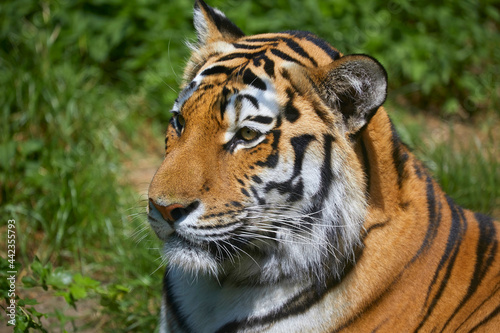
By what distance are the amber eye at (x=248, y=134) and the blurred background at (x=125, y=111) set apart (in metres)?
1.09

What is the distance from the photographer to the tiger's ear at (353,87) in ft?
6.57

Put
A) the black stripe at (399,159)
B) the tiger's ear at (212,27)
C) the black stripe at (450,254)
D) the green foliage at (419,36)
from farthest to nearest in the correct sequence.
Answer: the green foliage at (419,36)
the tiger's ear at (212,27)
the black stripe at (399,159)
the black stripe at (450,254)

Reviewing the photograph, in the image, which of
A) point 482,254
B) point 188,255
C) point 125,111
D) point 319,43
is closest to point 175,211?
point 188,255

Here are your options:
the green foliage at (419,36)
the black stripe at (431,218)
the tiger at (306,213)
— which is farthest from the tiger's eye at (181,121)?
the green foliage at (419,36)

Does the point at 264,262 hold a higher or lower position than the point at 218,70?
lower

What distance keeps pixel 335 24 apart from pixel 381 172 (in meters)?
3.32

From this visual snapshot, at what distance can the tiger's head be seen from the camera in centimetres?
203

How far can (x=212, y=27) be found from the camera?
2.55m

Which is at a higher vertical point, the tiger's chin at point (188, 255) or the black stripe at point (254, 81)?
the black stripe at point (254, 81)

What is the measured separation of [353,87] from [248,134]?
1.34ft

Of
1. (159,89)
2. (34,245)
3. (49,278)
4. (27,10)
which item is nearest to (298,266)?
(49,278)

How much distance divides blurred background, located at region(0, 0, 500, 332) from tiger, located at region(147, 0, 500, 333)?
86 centimetres

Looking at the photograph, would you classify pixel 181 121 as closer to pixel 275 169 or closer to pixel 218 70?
pixel 218 70

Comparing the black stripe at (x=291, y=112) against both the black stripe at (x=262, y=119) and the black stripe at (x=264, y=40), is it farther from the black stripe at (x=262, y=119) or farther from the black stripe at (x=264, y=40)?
the black stripe at (x=264, y=40)
